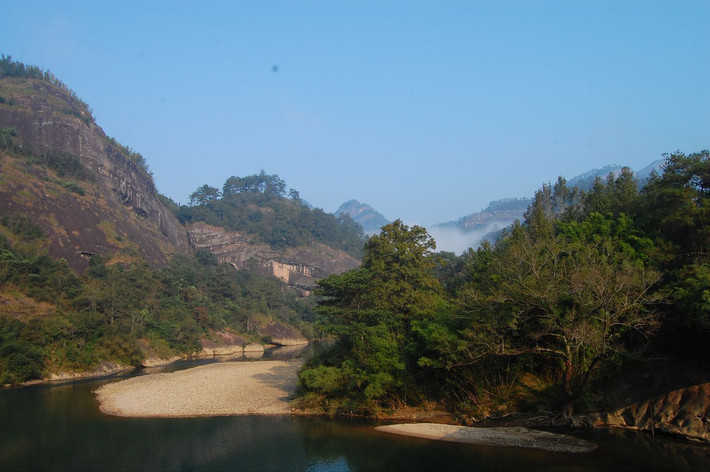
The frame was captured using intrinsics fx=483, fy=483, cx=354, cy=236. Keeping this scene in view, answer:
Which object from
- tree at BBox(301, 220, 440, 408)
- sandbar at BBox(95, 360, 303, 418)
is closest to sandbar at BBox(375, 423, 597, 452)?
tree at BBox(301, 220, 440, 408)

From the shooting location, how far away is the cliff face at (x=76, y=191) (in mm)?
57094

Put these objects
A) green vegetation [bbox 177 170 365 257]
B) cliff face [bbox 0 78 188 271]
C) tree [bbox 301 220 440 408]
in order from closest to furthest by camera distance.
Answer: tree [bbox 301 220 440 408]
cliff face [bbox 0 78 188 271]
green vegetation [bbox 177 170 365 257]

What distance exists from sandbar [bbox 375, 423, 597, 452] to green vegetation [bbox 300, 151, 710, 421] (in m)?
1.39

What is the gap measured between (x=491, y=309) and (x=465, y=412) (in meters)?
4.57

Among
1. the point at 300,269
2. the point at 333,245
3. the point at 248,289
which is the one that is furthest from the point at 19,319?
the point at 333,245

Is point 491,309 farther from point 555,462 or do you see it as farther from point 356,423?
point 356,423

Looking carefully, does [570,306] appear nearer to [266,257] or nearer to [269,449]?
[269,449]

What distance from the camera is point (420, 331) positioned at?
20234mm

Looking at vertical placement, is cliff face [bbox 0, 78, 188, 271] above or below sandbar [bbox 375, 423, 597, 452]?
above

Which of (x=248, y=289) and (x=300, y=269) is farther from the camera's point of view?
(x=300, y=269)

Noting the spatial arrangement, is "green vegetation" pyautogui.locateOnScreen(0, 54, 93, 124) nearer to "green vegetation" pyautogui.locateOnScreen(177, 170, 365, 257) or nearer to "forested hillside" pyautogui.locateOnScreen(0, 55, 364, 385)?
"forested hillside" pyautogui.locateOnScreen(0, 55, 364, 385)

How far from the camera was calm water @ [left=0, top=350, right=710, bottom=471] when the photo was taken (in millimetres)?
14633

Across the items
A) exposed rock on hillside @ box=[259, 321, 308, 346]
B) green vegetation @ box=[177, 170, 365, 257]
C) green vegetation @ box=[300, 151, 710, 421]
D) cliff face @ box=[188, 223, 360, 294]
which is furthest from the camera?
green vegetation @ box=[177, 170, 365, 257]

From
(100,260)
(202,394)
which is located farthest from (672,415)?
(100,260)
